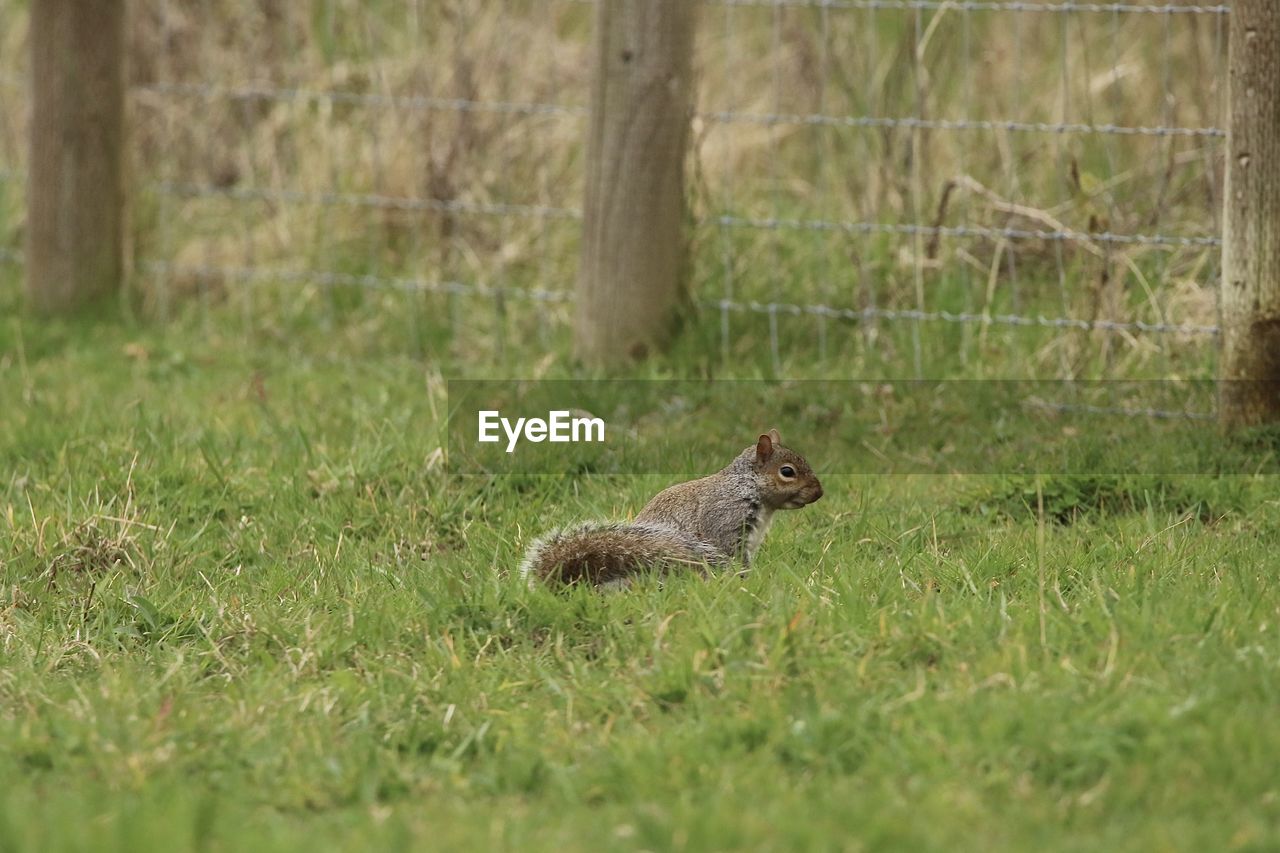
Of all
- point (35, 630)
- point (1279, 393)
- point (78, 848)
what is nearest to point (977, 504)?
point (1279, 393)

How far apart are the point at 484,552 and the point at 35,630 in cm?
115

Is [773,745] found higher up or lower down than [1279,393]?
lower down

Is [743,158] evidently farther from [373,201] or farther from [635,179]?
[635,179]

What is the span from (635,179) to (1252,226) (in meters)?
2.22

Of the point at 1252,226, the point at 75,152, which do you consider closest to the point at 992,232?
the point at 1252,226

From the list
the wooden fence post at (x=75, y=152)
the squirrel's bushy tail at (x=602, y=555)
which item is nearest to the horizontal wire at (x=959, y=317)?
the squirrel's bushy tail at (x=602, y=555)

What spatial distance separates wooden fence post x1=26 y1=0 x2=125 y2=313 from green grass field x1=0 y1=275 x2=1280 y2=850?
7.72 ft

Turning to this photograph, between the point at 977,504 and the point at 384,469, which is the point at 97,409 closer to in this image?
the point at 384,469

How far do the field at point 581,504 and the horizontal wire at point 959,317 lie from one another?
0.19ft

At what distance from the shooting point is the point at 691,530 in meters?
4.75

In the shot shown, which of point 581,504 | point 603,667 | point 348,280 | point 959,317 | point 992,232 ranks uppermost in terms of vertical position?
point 992,232

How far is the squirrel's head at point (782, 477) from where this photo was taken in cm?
490

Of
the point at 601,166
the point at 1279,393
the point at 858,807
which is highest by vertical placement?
the point at 601,166

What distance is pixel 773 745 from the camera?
3.55 metres
